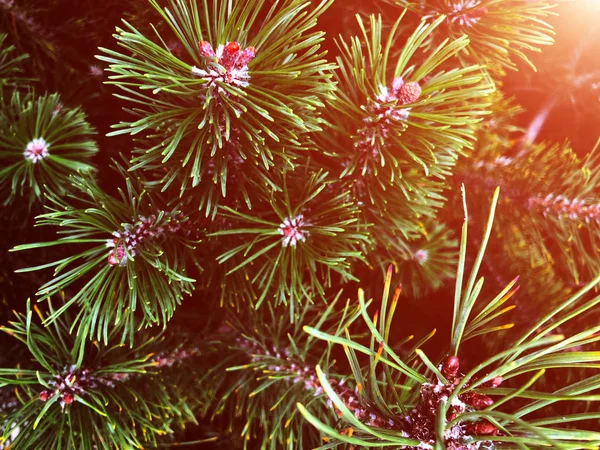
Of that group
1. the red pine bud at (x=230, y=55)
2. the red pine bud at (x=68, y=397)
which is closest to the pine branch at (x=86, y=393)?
the red pine bud at (x=68, y=397)

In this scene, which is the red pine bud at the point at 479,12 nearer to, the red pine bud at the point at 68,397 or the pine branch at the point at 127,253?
the pine branch at the point at 127,253

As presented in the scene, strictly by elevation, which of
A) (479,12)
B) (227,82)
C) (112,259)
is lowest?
(112,259)

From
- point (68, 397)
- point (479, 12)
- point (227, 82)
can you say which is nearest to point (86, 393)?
point (68, 397)

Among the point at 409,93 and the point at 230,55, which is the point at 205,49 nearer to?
the point at 230,55

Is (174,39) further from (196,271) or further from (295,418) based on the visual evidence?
(295,418)

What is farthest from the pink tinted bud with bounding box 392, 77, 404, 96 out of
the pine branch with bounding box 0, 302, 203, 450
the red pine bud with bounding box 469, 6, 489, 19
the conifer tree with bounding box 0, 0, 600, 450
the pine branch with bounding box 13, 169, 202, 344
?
the pine branch with bounding box 0, 302, 203, 450

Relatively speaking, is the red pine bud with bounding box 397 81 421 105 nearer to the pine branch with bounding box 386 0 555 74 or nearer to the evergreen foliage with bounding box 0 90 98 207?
the pine branch with bounding box 386 0 555 74
